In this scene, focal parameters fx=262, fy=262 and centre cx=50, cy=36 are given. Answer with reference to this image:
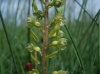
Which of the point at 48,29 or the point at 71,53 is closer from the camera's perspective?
the point at 48,29

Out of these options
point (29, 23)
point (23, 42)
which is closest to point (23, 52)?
point (23, 42)

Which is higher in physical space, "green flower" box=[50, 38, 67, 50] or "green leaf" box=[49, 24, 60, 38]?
"green leaf" box=[49, 24, 60, 38]

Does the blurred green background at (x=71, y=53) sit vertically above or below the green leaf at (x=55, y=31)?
below

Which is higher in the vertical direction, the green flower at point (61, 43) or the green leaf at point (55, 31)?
the green leaf at point (55, 31)

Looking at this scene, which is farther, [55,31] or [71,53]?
[71,53]

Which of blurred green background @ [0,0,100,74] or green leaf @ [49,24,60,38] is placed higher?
green leaf @ [49,24,60,38]

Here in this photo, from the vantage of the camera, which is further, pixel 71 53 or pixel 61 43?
pixel 71 53

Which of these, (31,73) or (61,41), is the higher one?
(61,41)

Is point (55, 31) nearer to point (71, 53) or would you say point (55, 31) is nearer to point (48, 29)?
point (48, 29)

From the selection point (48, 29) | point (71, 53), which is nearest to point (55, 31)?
point (48, 29)

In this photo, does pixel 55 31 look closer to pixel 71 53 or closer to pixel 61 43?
pixel 61 43

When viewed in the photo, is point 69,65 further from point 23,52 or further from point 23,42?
point 23,42
